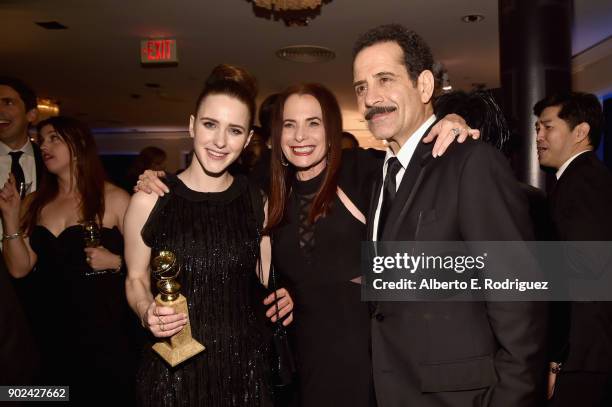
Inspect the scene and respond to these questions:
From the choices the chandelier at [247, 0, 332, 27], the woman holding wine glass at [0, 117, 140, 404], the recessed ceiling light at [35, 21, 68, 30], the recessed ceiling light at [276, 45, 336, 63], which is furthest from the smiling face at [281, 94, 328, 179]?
the recessed ceiling light at [35, 21, 68, 30]

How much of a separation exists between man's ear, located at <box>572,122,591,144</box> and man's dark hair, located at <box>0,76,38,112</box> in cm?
360

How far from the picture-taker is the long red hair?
208 centimetres

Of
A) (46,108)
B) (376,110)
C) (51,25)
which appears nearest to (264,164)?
(376,110)

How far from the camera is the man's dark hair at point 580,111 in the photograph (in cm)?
284

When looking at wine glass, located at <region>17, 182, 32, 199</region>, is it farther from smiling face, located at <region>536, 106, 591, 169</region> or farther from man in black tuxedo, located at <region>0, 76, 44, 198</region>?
smiling face, located at <region>536, 106, 591, 169</region>

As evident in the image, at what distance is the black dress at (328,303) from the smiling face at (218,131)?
42 centimetres

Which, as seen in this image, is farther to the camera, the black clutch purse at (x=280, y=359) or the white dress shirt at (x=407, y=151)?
the black clutch purse at (x=280, y=359)

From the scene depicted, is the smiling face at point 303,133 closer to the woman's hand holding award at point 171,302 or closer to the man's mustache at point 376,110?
the man's mustache at point 376,110

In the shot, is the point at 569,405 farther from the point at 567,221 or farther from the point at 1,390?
the point at 1,390

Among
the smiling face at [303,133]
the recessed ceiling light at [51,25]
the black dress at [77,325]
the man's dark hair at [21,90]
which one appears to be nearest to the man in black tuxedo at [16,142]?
the man's dark hair at [21,90]

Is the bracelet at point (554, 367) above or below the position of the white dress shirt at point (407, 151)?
below

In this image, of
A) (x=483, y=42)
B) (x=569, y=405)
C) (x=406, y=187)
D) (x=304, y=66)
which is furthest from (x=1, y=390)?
(x=304, y=66)

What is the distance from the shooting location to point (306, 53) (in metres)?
7.52

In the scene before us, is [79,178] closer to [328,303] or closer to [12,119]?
[12,119]
